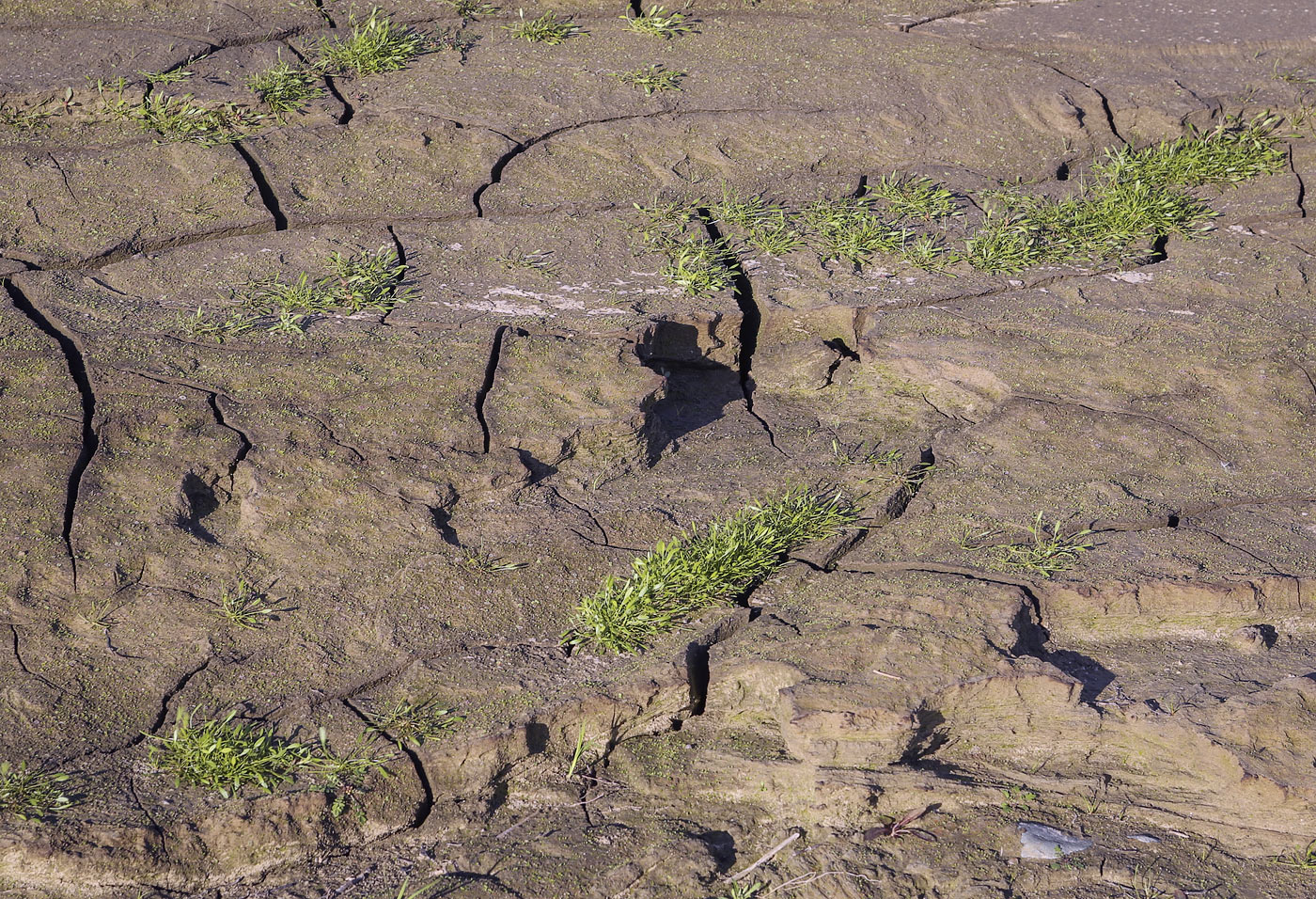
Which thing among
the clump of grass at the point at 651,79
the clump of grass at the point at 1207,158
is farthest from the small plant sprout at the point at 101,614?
the clump of grass at the point at 1207,158

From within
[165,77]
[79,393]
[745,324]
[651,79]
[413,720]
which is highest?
[165,77]

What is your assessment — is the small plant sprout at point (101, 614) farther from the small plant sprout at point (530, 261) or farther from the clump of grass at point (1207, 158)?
the clump of grass at point (1207, 158)

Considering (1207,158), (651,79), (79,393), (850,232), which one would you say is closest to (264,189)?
(79,393)

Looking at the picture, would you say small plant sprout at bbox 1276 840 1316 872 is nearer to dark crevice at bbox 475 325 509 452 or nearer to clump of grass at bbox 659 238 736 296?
dark crevice at bbox 475 325 509 452

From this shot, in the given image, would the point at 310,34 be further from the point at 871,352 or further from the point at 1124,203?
the point at 1124,203

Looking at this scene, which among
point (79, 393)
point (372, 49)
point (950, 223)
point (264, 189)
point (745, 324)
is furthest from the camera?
point (372, 49)

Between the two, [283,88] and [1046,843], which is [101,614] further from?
[283,88]

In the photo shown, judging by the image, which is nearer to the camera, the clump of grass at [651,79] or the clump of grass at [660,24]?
the clump of grass at [651,79]
